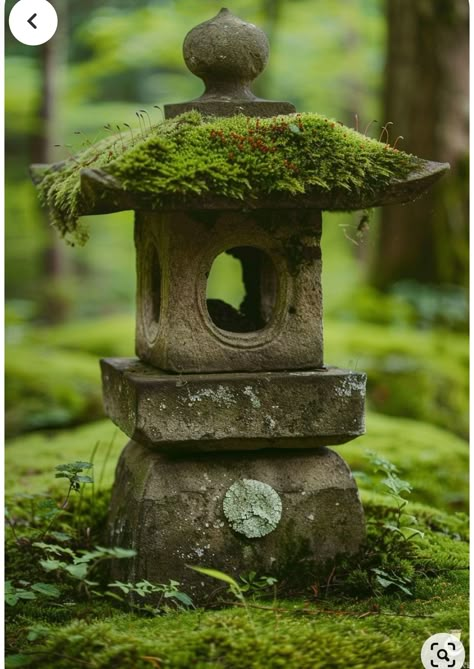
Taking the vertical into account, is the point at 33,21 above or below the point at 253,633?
above

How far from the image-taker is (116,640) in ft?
10.5

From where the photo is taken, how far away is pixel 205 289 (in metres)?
3.85

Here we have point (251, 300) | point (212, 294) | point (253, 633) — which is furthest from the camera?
point (212, 294)

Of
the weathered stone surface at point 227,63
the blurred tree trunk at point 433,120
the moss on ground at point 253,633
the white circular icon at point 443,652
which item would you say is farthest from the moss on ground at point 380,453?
the blurred tree trunk at point 433,120

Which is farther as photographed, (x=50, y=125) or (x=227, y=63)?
(x=50, y=125)

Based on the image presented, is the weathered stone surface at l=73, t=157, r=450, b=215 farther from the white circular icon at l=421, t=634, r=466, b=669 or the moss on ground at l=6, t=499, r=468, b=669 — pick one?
the white circular icon at l=421, t=634, r=466, b=669

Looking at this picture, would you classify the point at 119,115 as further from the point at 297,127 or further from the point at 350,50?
the point at 297,127

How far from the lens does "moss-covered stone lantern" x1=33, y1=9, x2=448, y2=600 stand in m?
3.61

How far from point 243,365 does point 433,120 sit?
21.9 ft

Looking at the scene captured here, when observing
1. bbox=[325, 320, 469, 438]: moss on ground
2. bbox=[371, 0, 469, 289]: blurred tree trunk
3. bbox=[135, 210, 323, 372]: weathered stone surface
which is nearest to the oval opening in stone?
bbox=[135, 210, 323, 372]: weathered stone surface

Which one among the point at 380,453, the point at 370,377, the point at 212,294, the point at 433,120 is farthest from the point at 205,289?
the point at 212,294

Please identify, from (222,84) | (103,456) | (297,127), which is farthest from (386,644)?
(103,456)

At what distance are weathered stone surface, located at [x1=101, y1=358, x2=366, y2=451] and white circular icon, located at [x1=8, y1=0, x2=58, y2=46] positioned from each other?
146 cm

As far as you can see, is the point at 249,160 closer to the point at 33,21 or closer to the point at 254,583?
the point at 33,21
